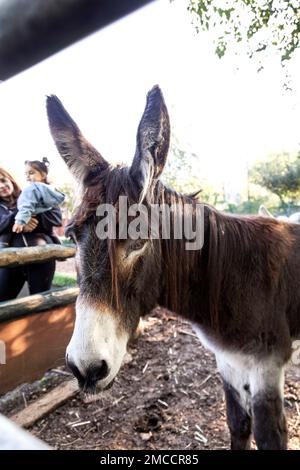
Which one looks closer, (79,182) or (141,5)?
(141,5)

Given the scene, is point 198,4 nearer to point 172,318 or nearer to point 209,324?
point 209,324

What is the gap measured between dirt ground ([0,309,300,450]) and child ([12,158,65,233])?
173cm

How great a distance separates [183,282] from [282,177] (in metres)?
21.4

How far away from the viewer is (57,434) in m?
2.61

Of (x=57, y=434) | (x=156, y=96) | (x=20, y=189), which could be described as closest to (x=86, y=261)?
(x=156, y=96)

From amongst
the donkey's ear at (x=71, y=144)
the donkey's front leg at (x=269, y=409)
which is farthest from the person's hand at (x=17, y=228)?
the donkey's front leg at (x=269, y=409)

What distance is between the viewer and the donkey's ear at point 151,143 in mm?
1316

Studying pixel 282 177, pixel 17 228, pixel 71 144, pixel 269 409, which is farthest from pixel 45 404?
pixel 282 177

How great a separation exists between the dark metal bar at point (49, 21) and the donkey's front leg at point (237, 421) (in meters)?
2.23

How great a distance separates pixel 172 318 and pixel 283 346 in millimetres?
2900

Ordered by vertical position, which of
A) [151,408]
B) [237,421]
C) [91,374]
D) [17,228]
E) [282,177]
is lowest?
[151,408]

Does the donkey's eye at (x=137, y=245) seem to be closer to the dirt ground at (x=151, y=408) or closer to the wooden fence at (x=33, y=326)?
the dirt ground at (x=151, y=408)

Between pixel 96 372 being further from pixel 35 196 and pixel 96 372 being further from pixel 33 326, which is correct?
pixel 35 196

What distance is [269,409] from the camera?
1.73 m
